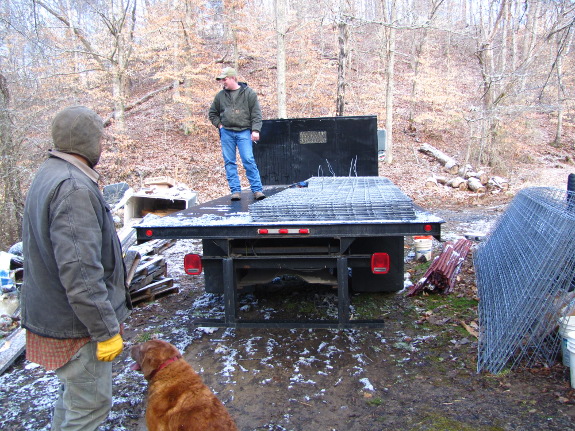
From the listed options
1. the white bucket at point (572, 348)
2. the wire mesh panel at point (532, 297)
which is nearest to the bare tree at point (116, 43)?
the wire mesh panel at point (532, 297)

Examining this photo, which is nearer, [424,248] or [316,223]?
[316,223]

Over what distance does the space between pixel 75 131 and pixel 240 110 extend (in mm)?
3945

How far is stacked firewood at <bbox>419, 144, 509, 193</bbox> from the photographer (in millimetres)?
15836

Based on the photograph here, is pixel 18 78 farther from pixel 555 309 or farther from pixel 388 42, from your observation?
pixel 388 42

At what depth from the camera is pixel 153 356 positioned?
2518 millimetres

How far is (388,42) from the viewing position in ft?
64.8

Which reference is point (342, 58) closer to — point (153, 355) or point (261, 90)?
point (261, 90)

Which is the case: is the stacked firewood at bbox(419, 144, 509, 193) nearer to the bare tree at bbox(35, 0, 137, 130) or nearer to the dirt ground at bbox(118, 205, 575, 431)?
the dirt ground at bbox(118, 205, 575, 431)

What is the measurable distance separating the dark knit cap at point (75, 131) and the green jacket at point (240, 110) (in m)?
3.83

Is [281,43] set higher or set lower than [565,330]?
higher

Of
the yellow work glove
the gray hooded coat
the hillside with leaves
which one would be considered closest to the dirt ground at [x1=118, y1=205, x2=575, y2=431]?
the yellow work glove

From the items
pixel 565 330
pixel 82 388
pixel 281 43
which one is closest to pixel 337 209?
pixel 565 330

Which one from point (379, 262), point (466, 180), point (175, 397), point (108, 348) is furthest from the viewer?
point (466, 180)

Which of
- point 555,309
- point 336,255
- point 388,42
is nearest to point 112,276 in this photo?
point 336,255
